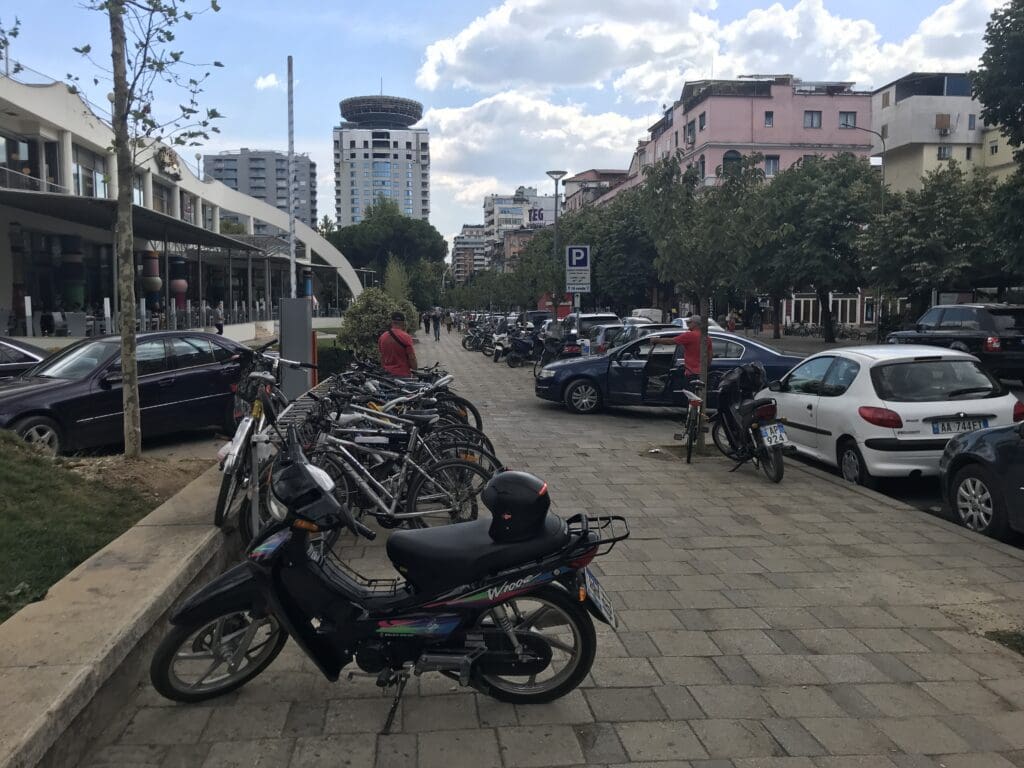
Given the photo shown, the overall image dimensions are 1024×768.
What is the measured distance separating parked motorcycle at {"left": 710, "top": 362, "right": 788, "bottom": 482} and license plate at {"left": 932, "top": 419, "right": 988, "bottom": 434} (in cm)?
136

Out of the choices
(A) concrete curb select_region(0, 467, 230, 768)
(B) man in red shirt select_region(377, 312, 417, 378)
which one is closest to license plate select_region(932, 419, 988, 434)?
(B) man in red shirt select_region(377, 312, 417, 378)

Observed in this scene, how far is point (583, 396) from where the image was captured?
14438mm

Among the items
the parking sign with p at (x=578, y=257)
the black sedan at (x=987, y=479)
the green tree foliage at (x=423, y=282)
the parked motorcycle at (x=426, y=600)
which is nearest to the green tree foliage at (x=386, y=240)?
the green tree foliage at (x=423, y=282)

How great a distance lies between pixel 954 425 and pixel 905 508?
3.80 feet

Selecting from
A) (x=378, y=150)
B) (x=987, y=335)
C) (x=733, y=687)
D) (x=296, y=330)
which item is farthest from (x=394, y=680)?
(x=378, y=150)

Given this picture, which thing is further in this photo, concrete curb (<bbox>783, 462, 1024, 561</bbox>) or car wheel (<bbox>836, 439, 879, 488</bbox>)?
car wheel (<bbox>836, 439, 879, 488</bbox>)

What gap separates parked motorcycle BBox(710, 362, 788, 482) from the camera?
8352 mm

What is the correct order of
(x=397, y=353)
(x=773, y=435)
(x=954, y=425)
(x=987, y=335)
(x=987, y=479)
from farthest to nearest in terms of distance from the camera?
(x=987, y=335)
(x=397, y=353)
(x=773, y=435)
(x=954, y=425)
(x=987, y=479)

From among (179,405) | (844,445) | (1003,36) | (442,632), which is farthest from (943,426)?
(1003,36)

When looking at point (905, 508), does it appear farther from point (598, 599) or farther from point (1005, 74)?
point (1005, 74)

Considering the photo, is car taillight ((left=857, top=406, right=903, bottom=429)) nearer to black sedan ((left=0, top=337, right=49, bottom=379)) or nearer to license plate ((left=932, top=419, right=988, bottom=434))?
license plate ((left=932, top=419, right=988, bottom=434))

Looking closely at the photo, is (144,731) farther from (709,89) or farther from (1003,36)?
(709,89)

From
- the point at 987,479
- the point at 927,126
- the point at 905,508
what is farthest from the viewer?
the point at 927,126

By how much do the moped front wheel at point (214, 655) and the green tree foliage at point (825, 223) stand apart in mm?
33128
